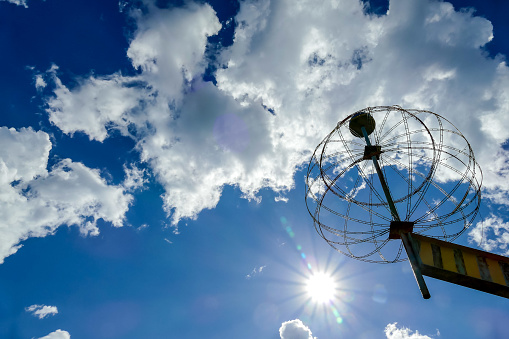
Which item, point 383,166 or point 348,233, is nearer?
point 348,233

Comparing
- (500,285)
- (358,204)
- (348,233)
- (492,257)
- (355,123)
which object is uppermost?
(355,123)

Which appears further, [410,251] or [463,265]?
[463,265]

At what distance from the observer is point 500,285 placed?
10.1 metres

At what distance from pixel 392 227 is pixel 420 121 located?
4327 millimetres

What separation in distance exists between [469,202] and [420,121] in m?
3.29

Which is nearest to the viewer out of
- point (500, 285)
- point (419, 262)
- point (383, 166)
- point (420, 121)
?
point (419, 262)

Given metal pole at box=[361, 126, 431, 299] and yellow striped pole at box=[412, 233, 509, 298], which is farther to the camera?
yellow striped pole at box=[412, 233, 509, 298]

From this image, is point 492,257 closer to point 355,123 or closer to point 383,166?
point 383,166

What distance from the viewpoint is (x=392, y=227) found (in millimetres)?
9586

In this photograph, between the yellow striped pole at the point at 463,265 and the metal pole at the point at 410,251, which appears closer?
the metal pole at the point at 410,251

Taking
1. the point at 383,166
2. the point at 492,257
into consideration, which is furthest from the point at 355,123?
the point at 492,257

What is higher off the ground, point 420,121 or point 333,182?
point 420,121

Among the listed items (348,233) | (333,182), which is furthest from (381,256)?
(333,182)

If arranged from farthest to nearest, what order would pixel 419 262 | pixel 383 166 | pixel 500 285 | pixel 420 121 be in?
pixel 383 166
pixel 420 121
pixel 500 285
pixel 419 262
